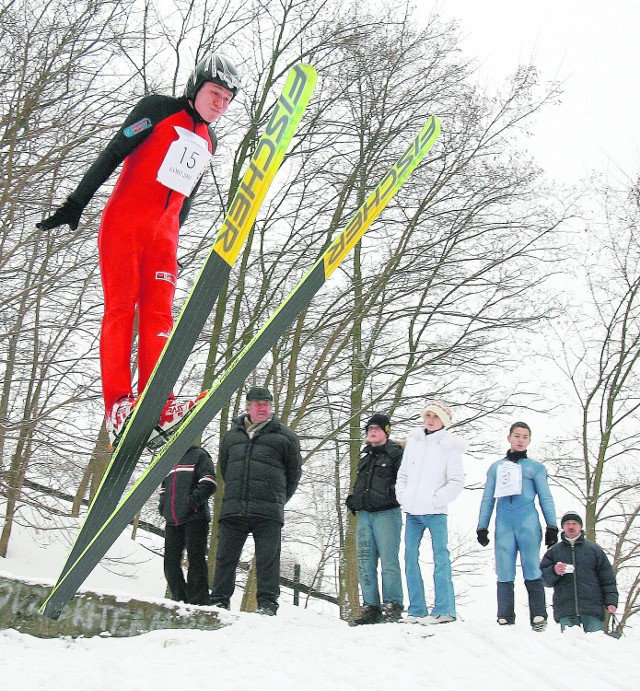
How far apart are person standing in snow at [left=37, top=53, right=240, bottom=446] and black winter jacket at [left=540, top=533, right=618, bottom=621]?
11.0 feet

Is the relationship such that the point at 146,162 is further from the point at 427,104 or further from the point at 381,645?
the point at 427,104

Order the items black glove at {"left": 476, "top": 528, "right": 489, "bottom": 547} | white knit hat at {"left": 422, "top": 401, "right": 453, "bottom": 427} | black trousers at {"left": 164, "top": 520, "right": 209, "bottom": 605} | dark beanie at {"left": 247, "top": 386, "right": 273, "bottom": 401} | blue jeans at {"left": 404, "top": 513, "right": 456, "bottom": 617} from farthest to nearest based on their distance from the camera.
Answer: black glove at {"left": 476, "top": 528, "right": 489, "bottom": 547} < white knit hat at {"left": 422, "top": 401, "right": 453, "bottom": 427} < dark beanie at {"left": 247, "top": 386, "right": 273, "bottom": 401} < black trousers at {"left": 164, "top": 520, "right": 209, "bottom": 605} < blue jeans at {"left": 404, "top": 513, "right": 456, "bottom": 617}

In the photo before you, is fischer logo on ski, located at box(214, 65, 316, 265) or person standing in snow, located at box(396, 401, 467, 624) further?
person standing in snow, located at box(396, 401, 467, 624)

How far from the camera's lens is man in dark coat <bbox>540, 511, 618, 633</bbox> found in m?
4.99

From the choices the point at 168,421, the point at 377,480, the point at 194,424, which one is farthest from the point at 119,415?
the point at 377,480

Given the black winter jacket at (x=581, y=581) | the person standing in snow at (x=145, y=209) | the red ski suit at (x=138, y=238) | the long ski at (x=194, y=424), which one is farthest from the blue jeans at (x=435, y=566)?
the red ski suit at (x=138, y=238)

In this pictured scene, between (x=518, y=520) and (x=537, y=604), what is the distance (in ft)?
1.72

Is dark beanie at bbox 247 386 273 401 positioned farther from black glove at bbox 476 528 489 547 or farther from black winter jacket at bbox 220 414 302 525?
black glove at bbox 476 528 489 547

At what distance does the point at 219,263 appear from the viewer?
2.89 m

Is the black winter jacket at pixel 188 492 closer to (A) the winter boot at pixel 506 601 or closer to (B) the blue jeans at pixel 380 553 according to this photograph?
(B) the blue jeans at pixel 380 553

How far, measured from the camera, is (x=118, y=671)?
8.66ft

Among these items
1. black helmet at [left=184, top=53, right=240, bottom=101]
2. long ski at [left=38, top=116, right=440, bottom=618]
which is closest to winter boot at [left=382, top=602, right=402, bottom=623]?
long ski at [left=38, top=116, right=440, bottom=618]

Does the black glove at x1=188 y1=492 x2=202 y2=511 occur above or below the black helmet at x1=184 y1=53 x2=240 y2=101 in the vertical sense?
below

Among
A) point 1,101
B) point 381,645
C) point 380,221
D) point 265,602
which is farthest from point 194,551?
point 380,221
